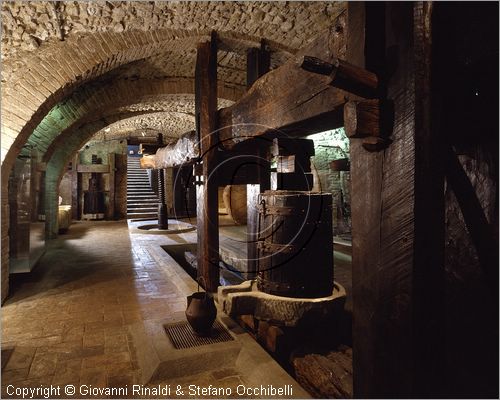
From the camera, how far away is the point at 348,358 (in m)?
2.97

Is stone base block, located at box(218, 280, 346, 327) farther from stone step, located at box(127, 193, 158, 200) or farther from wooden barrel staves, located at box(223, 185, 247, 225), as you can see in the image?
stone step, located at box(127, 193, 158, 200)

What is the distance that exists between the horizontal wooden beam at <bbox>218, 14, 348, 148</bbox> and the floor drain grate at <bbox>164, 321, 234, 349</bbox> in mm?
2139

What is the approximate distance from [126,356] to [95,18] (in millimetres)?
4047

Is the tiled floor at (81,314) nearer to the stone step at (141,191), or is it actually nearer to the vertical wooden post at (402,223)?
the vertical wooden post at (402,223)

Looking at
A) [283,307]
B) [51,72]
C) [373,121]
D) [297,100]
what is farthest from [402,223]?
[51,72]

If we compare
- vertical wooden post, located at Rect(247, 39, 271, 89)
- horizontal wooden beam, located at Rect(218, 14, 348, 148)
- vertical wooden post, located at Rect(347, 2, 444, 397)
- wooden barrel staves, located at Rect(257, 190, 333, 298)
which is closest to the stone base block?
wooden barrel staves, located at Rect(257, 190, 333, 298)

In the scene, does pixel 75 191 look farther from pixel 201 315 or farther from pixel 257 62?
pixel 201 315

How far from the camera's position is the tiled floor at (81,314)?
9.33 ft

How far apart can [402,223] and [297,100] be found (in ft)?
4.36

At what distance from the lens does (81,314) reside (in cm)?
412

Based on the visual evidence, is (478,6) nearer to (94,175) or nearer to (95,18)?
(95,18)

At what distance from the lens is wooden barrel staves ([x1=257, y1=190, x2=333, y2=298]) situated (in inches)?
117

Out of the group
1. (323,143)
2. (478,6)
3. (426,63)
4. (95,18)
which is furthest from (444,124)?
(323,143)

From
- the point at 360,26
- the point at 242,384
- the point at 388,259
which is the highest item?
the point at 360,26
